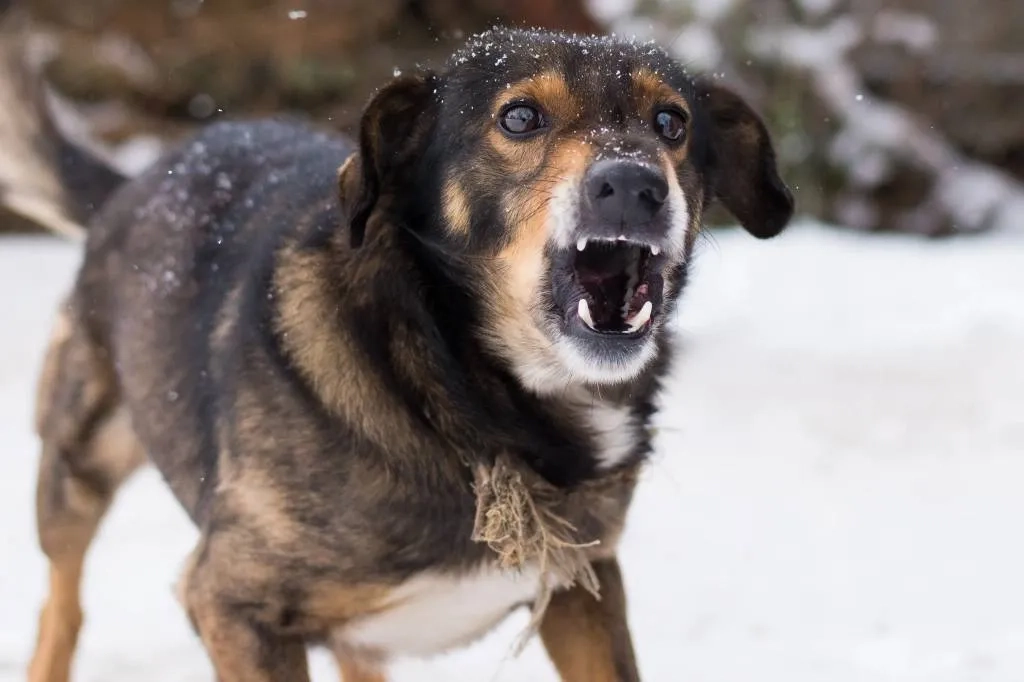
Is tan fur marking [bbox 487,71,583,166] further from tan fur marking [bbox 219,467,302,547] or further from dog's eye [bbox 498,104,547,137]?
tan fur marking [bbox 219,467,302,547]

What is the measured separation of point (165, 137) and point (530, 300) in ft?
25.3

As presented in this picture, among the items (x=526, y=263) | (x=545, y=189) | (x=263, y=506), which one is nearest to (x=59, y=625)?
(x=263, y=506)

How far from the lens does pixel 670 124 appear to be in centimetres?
250

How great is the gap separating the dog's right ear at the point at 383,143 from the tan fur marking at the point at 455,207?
5.0 inches

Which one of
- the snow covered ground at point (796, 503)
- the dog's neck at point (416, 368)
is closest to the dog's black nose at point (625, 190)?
the dog's neck at point (416, 368)

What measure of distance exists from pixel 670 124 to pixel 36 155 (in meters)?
2.11

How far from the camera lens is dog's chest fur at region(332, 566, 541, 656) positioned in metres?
2.51

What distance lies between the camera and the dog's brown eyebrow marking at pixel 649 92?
2.43m

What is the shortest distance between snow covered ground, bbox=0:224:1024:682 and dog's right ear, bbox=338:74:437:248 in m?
0.76

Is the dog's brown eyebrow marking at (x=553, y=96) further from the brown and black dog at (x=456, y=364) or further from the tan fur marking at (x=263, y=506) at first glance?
the tan fur marking at (x=263, y=506)

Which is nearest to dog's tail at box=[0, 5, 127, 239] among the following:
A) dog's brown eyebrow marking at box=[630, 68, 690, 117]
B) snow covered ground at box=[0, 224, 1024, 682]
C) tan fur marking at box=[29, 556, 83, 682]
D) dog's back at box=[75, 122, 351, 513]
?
dog's back at box=[75, 122, 351, 513]

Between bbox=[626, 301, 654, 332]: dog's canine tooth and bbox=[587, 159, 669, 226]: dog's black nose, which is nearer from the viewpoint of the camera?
bbox=[587, 159, 669, 226]: dog's black nose

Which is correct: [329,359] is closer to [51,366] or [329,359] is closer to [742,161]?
[742,161]

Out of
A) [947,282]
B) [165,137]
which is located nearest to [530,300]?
[947,282]
